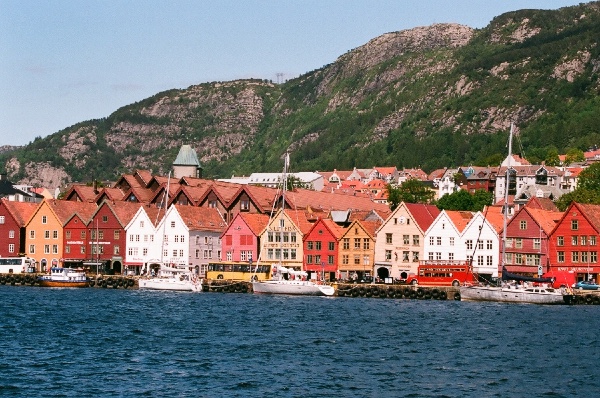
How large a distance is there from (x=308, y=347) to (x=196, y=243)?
7894cm

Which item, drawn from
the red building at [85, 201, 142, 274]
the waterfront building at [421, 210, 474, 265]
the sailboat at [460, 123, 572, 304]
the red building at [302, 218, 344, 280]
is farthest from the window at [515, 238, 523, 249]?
the red building at [85, 201, 142, 274]

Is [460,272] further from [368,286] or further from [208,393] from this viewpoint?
[208,393]

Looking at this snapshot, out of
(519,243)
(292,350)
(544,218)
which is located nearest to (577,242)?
(544,218)

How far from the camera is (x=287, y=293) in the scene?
122 meters

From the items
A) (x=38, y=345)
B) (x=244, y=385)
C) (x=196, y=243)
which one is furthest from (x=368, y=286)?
(x=244, y=385)

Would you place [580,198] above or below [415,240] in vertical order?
above

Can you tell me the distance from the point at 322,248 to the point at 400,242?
9740mm

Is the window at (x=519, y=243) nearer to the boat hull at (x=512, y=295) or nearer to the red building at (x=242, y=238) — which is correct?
the boat hull at (x=512, y=295)

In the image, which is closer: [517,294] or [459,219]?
[517,294]

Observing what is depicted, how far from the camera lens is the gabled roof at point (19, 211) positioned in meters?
156

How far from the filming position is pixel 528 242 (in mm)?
132250

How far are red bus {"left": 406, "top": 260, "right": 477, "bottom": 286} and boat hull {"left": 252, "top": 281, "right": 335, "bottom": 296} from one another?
10.7 metres

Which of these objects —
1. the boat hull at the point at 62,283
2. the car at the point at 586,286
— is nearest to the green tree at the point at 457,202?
the car at the point at 586,286

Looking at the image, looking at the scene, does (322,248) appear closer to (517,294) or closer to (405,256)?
(405,256)
